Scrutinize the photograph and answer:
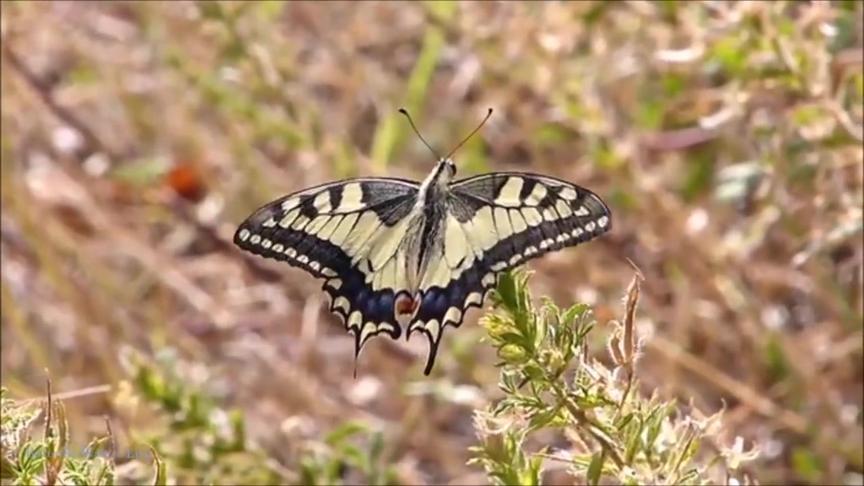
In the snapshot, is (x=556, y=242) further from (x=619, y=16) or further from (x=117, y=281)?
(x=117, y=281)

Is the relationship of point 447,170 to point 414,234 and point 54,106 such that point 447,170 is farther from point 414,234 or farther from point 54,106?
point 54,106

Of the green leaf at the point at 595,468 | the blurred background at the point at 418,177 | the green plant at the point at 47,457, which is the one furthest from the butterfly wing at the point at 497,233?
the blurred background at the point at 418,177

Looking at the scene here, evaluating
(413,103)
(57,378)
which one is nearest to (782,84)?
(413,103)

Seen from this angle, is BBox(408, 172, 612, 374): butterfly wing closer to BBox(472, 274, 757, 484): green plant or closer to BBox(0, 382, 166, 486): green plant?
BBox(472, 274, 757, 484): green plant

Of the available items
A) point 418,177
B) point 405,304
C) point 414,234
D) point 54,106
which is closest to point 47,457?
point 405,304

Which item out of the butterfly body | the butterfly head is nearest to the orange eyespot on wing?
the butterfly body

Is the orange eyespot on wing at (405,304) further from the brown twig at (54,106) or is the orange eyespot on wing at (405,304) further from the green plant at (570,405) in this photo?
the brown twig at (54,106)
